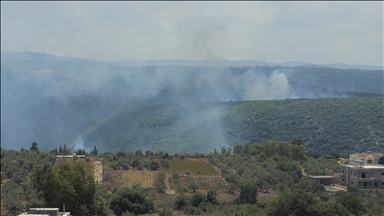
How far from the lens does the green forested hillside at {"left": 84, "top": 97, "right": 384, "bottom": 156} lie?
80438 mm

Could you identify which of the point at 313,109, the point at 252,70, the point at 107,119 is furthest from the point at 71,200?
the point at 252,70

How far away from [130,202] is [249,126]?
5095 centimetres

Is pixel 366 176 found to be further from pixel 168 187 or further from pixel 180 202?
pixel 168 187

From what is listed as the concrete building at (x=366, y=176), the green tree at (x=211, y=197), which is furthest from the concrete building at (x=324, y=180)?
the green tree at (x=211, y=197)

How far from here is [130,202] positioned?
49188 millimetres

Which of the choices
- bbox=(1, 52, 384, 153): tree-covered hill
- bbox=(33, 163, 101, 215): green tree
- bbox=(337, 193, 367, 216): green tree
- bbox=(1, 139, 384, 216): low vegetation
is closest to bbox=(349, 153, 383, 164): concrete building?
bbox=(1, 139, 384, 216): low vegetation

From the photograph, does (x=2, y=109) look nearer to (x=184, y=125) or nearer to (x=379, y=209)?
(x=184, y=125)

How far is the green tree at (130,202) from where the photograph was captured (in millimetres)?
49156

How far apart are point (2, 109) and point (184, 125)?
7392 cm

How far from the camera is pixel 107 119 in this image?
131250 mm

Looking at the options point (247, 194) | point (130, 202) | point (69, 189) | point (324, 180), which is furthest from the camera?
point (324, 180)

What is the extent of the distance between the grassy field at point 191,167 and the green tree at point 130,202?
11.7 m

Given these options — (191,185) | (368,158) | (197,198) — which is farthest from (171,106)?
(197,198)

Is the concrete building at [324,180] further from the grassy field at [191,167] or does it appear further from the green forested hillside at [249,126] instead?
the grassy field at [191,167]
